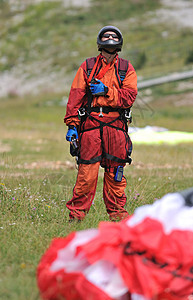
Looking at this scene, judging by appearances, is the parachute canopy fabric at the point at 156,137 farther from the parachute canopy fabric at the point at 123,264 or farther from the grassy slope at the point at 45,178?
the parachute canopy fabric at the point at 123,264

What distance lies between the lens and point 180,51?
121ft

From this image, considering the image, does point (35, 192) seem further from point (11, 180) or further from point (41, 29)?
point (41, 29)

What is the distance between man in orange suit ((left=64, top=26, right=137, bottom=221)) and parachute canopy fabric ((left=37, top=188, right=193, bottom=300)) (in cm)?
231

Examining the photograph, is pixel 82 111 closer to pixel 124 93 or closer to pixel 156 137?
pixel 124 93

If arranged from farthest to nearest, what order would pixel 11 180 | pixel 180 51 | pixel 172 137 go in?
pixel 180 51, pixel 172 137, pixel 11 180

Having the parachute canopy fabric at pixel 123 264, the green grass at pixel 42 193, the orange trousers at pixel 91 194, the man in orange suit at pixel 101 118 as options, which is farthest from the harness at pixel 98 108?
the parachute canopy fabric at pixel 123 264

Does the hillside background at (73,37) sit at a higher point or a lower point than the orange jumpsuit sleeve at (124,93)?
lower

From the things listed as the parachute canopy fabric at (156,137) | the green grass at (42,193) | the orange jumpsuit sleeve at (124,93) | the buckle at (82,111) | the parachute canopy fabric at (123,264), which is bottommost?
the parachute canopy fabric at (156,137)

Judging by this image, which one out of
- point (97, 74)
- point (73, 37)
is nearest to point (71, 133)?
point (97, 74)

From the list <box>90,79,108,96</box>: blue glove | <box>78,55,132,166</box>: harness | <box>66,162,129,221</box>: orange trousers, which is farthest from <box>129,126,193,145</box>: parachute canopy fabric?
<box>90,79,108,96</box>: blue glove

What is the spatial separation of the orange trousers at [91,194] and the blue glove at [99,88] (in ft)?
2.67

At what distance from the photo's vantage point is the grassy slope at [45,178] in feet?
13.5

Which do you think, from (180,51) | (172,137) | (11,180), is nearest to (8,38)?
(180,51)

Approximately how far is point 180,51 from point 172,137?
2195 cm
